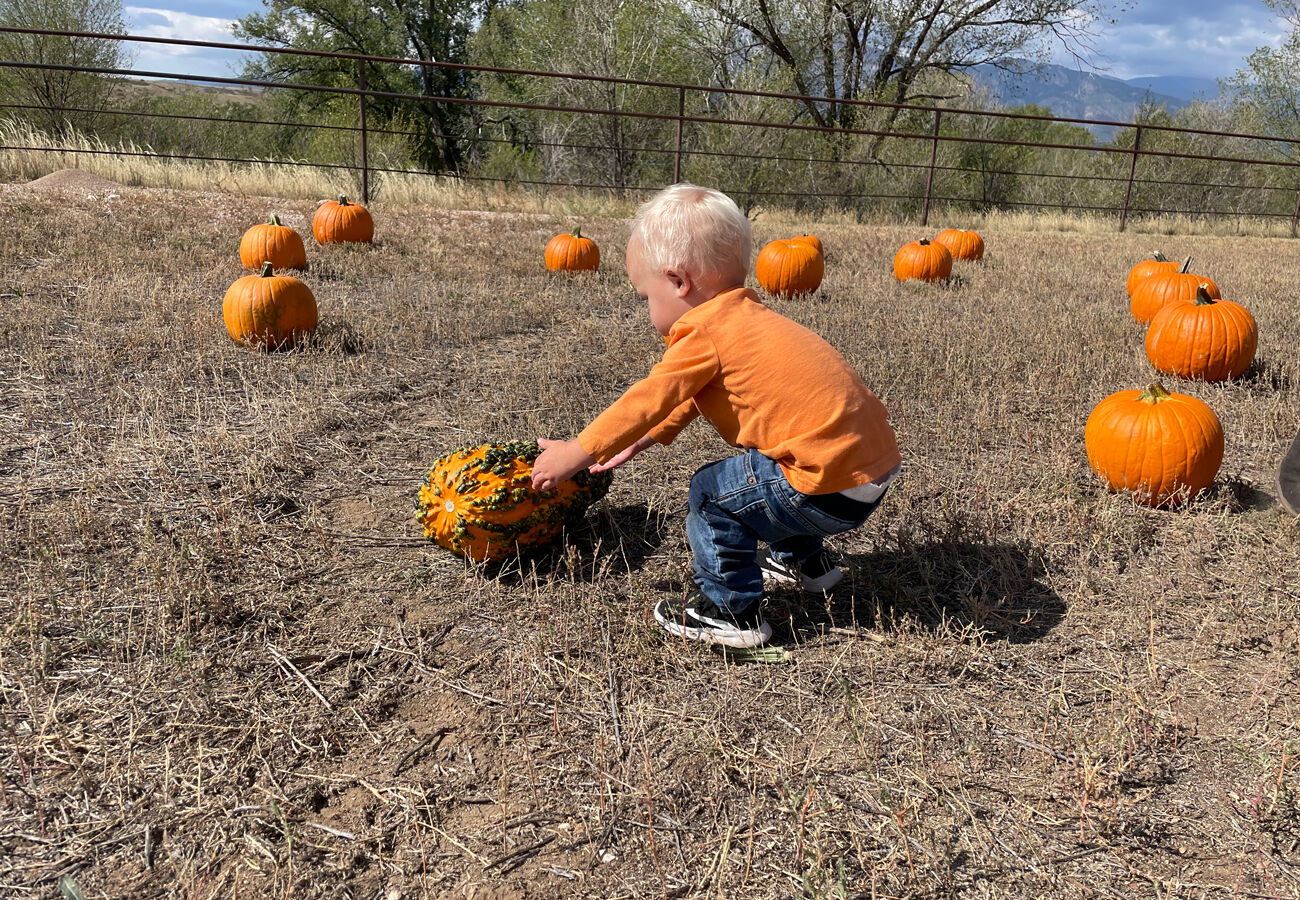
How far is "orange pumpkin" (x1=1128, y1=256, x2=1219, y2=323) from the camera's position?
663 cm

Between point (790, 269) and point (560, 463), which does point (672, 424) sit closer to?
point (560, 463)

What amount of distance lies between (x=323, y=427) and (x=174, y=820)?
2547 mm

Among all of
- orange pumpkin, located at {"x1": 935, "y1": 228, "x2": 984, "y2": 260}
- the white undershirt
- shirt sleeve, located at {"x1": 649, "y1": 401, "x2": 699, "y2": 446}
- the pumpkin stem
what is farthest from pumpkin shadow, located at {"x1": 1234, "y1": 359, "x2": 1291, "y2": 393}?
orange pumpkin, located at {"x1": 935, "y1": 228, "x2": 984, "y2": 260}

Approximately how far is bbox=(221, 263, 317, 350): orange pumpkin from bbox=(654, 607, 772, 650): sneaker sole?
372cm

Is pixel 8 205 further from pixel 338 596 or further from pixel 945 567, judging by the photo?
pixel 945 567

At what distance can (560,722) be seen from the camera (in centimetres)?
235

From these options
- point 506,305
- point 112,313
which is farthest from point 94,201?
point 506,305

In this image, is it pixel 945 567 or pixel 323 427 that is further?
pixel 323 427

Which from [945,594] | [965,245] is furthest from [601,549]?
[965,245]

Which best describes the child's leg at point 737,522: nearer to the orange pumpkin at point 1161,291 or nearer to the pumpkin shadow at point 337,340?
the pumpkin shadow at point 337,340

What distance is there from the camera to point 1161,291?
6.79 metres

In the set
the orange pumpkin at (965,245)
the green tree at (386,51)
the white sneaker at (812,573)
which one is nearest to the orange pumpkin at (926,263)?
the orange pumpkin at (965,245)

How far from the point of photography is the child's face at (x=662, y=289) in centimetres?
261

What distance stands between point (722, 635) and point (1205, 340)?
4190mm
